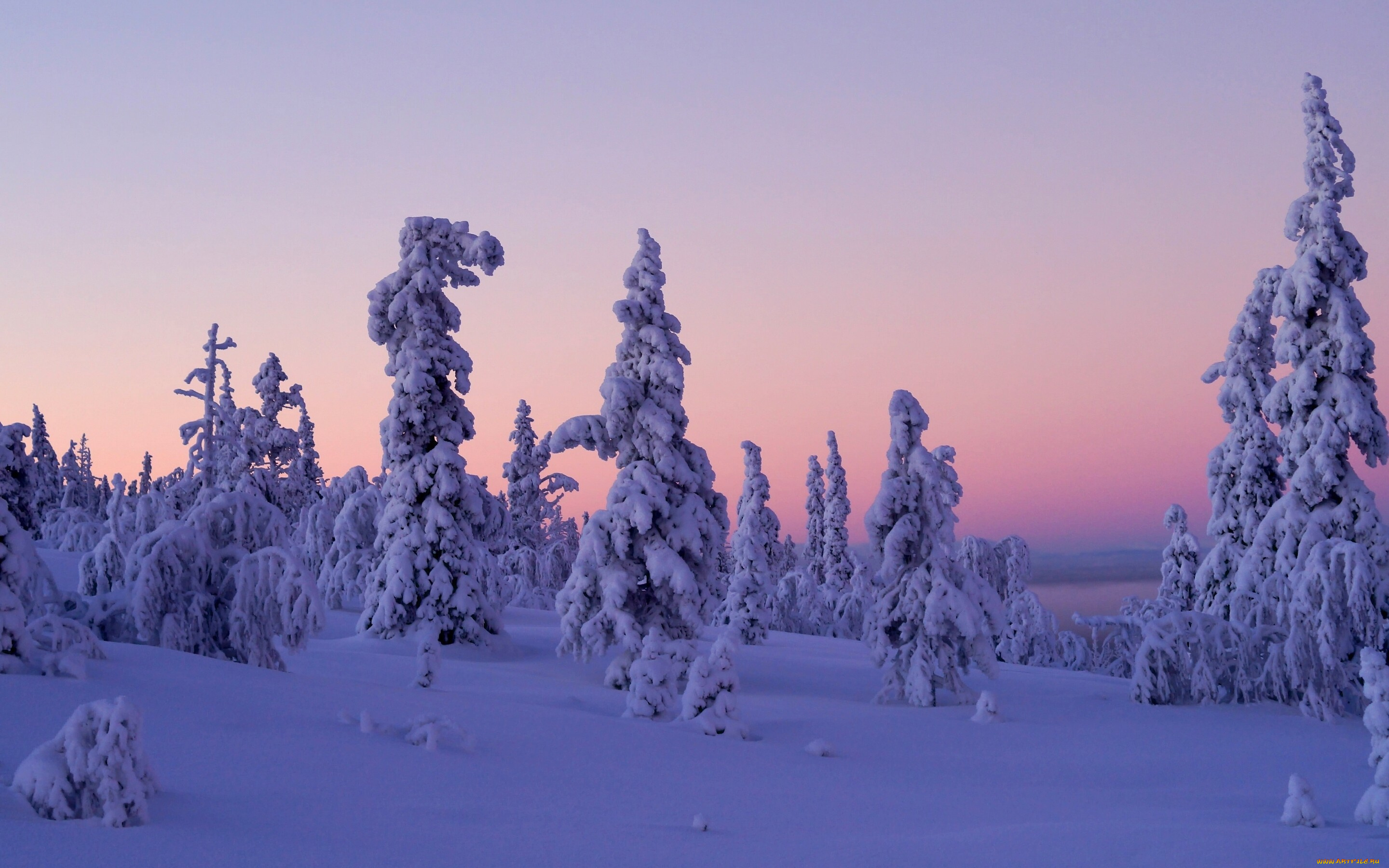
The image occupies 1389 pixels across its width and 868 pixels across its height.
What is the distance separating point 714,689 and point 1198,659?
43.3 feet

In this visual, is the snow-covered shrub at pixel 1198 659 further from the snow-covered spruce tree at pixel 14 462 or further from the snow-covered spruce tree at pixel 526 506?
the snow-covered spruce tree at pixel 526 506

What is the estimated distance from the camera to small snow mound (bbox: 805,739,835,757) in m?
13.8

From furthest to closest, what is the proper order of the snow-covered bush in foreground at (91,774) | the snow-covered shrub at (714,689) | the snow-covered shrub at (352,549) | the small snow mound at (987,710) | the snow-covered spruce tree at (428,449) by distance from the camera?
the snow-covered shrub at (352,549)
the snow-covered spruce tree at (428,449)
the small snow mound at (987,710)
the snow-covered shrub at (714,689)
the snow-covered bush in foreground at (91,774)

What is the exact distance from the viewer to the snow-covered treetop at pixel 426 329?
84.2 feet

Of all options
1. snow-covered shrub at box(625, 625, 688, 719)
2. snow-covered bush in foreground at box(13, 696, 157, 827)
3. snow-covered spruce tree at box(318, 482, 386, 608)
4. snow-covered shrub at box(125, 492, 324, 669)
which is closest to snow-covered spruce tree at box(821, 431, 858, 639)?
snow-covered spruce tree at box(318, 482, 386, 608)

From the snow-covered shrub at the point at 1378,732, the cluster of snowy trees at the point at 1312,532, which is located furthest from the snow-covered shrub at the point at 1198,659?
the snow-covered shrub at the point at 1378,732

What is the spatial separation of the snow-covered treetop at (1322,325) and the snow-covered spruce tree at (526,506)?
99.2 feet

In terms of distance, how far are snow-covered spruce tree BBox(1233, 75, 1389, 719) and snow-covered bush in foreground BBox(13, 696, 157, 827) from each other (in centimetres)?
2186

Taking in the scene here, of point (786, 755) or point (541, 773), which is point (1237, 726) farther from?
point (541, 773)

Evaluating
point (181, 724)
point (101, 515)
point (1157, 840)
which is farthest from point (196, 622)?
point (101, 515)

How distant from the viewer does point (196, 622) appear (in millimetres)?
14328

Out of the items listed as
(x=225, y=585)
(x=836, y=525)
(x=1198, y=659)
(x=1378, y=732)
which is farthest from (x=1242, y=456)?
(x=836, y=525)

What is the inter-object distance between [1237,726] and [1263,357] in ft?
36.8

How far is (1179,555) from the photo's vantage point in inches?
1476
